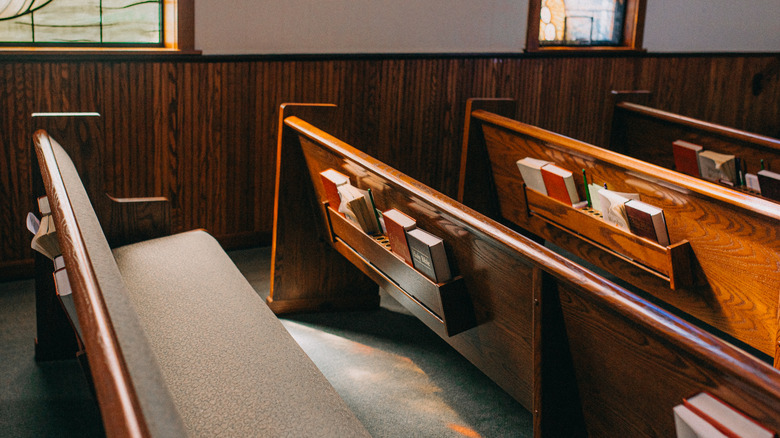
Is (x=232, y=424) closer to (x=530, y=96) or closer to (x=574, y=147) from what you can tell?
(x=574, y=147)

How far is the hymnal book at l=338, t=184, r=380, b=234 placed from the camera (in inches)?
95.2

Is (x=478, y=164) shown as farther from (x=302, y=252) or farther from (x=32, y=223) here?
(x=32, y=223)

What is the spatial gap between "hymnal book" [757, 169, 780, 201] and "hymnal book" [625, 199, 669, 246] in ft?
2.48

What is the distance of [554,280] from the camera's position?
157 centimetres

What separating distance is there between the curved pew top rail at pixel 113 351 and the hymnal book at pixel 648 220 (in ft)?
5.57

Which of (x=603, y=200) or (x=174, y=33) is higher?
(x=174, y=33)

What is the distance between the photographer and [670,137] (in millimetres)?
3660

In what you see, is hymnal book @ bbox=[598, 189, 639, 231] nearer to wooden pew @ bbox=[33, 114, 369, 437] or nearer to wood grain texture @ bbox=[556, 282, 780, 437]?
wood grain texture @ bbox=[556, 282, 780, 437]

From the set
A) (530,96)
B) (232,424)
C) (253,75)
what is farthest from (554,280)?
(530,96)

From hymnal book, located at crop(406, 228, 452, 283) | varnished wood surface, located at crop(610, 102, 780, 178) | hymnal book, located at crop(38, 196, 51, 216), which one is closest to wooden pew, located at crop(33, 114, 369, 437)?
hymnal book, located at crop(38, 196, 51, 216)

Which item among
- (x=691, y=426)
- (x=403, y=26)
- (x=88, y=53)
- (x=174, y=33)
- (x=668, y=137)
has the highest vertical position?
(x=403, y=26)

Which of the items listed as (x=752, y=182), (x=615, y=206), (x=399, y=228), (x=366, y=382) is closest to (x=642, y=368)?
(x=399, y=228)

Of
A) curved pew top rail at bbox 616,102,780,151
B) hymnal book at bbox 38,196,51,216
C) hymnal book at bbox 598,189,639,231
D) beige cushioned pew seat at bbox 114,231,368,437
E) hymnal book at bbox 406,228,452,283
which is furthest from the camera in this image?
curved pew top rail at bbox 616,102,780,151

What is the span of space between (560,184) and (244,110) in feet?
5.59
